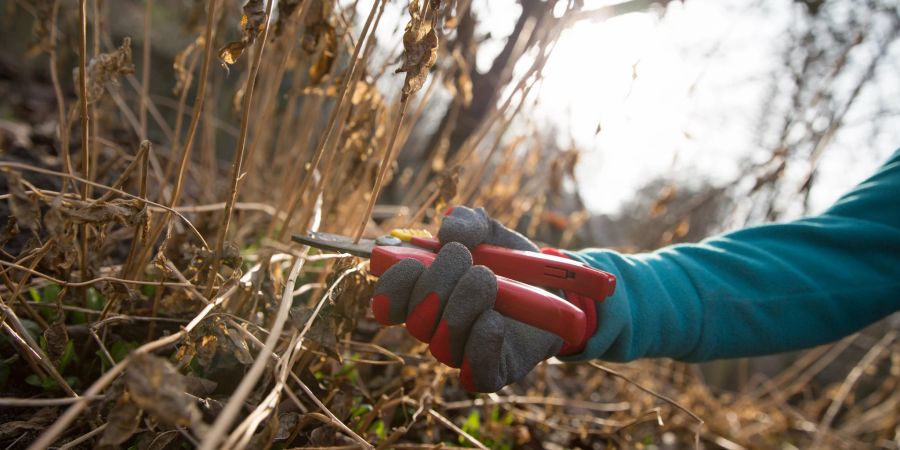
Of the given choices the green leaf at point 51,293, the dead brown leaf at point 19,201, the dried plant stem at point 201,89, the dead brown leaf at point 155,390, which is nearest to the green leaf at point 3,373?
the green leaf at point 51,293

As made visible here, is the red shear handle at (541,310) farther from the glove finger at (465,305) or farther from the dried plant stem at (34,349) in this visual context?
the dried plant stem at (34,349)

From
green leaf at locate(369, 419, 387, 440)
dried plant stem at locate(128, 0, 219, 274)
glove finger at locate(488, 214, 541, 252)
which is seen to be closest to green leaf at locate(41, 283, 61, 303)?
dried plant stem at locate(128, 0, 219, 274)

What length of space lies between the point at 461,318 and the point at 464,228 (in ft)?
0.82

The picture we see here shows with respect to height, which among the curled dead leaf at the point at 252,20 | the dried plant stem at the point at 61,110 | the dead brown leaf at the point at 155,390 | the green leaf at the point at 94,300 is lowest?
the green leaf at the point at 94,300

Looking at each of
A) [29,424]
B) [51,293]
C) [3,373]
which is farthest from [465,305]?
[51,293]

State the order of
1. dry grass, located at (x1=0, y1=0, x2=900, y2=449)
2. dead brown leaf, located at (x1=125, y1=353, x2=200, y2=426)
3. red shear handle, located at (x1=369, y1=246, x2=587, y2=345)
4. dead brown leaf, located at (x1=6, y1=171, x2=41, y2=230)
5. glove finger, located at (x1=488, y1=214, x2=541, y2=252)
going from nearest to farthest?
dead brown leaf, located at (x1=125, y1=353, x2=200, y2=426) → dead brown leaf, located at (x1=6, y1=171, x2=41, y2=230) → dry grass, located at (x1=0, y1=0, x2=900, y2=449) → red shear handle, located at (x1=369, y1=246, x2=587, y2=345) → glove finger, located at (x1=488, y1=214, x2=541, y2=252)

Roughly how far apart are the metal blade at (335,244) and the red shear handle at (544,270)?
0.42 ft

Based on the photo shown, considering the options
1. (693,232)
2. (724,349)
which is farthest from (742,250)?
(693,232)

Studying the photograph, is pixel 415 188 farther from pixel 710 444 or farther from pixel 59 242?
pixel 710 444

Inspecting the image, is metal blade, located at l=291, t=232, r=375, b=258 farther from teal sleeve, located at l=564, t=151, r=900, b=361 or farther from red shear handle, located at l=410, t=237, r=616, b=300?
teal sleeve, located at l=564, t=151, r=900, b=361

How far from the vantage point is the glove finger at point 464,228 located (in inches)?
43.1

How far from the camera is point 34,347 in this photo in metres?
0.88

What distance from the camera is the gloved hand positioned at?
0.90 metres

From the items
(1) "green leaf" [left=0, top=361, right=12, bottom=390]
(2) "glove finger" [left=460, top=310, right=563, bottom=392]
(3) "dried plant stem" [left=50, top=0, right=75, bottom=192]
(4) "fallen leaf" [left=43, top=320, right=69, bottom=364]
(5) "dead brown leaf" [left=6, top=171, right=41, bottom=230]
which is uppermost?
(3) "dried plant stem" [left=50, top=0, right=75, bottom=192]
